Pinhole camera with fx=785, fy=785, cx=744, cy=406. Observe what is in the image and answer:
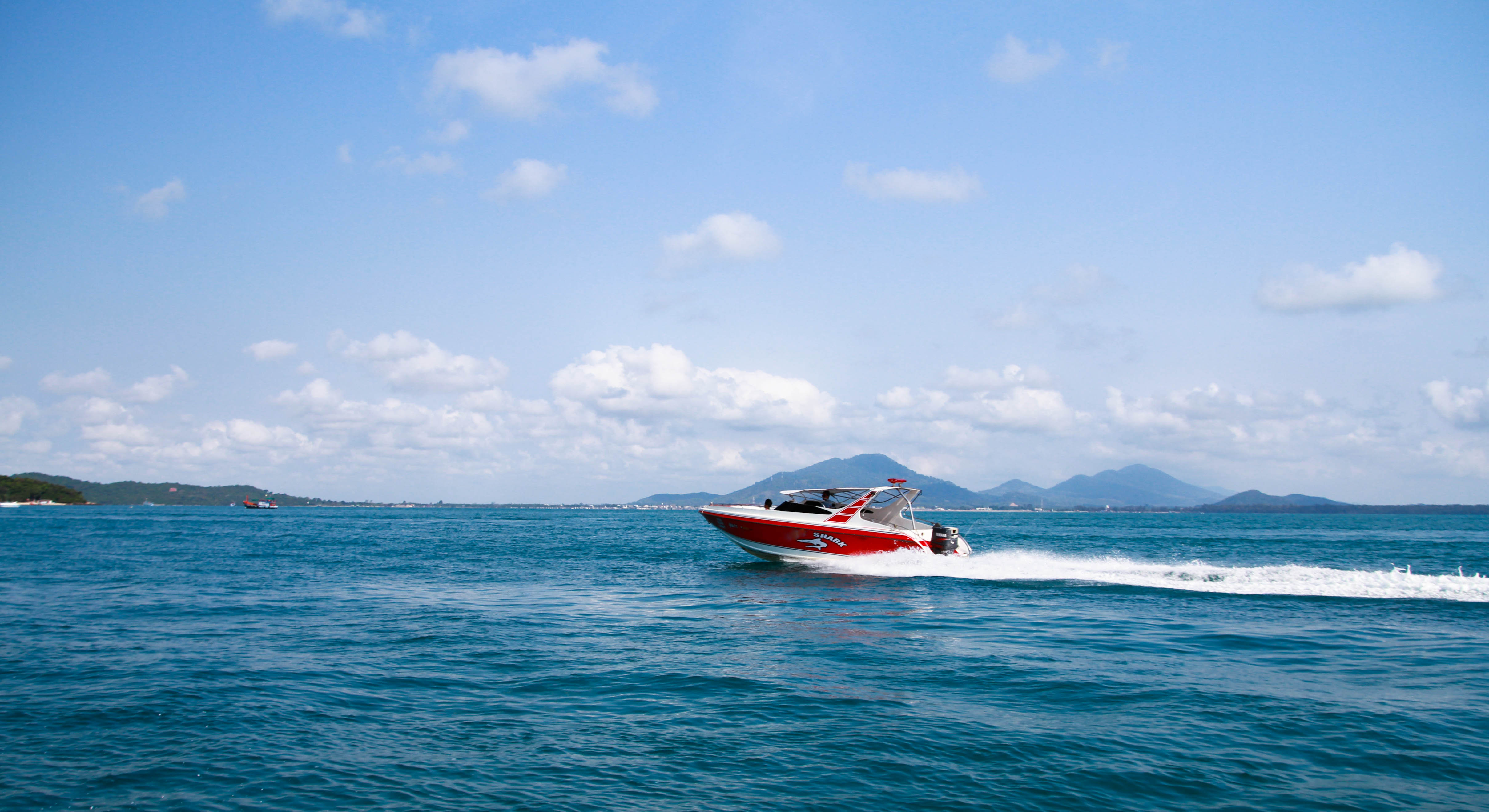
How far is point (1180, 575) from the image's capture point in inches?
1017

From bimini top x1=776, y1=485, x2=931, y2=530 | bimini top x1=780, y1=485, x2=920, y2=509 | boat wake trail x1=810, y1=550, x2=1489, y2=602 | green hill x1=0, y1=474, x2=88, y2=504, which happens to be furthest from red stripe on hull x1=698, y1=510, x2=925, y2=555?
green hill x1=0, y1=474, x2=88, y2=504

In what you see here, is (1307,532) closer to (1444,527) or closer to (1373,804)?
(1444,527)

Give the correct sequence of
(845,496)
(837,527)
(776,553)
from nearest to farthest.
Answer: (837,527) < (776,553) < (845,496)

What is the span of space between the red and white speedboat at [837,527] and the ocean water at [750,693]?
3.04 meters

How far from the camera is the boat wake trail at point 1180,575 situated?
70.3ft

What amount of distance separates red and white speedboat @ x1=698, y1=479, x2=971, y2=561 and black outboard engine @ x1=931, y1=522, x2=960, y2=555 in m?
0.02

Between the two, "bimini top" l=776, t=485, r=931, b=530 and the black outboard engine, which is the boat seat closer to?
"bimini top" l=776, t=485, r=931, b=530

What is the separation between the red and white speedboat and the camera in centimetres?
2886

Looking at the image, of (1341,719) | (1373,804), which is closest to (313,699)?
(1373,804)

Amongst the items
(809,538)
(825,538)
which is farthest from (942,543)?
(809,538)

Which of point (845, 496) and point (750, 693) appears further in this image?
point (845, 496)

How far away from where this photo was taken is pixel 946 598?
21.6 metres

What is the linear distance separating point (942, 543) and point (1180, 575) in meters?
7.73

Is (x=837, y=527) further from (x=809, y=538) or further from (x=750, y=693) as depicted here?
(x=750, y=693)
